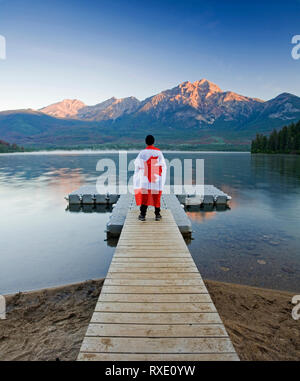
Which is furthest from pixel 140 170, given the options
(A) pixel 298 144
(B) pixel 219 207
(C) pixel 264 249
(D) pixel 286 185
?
(A) pixel 298 144

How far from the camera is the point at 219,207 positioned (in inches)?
668

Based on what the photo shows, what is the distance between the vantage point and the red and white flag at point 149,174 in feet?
26.6

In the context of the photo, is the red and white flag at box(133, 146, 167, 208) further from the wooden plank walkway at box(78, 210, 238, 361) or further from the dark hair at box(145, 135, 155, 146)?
the wooden plank walkway at box(78, 210, 238, 361)

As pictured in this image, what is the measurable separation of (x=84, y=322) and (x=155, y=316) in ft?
6.18

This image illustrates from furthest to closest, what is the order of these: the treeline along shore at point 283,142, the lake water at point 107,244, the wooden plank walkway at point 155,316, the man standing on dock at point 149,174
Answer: the treeline along shore at point 283,142 → the man standing on dock at point 149,174 → the lake water at point 107,244 → the wooden plank walkway at point 155,316

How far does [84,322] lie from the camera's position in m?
4.82

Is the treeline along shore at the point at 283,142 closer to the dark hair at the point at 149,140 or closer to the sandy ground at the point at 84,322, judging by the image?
the dark hair at the point at 149,140

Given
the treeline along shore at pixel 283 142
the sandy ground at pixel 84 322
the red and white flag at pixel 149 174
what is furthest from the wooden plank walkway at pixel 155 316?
the treeline along shore at pixel 283 142

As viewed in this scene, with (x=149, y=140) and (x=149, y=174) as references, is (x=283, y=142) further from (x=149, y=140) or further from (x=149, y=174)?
(x=149, y=140)

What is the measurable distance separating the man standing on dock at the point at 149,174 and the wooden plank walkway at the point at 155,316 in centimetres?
280

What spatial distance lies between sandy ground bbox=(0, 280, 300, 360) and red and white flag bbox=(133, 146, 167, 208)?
323 centimetres

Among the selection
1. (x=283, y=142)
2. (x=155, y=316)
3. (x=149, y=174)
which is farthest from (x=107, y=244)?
(x=283, y=142)

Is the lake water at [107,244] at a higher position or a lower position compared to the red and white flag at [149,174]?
lower

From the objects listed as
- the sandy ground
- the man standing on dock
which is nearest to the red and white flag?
the man standing on dock
